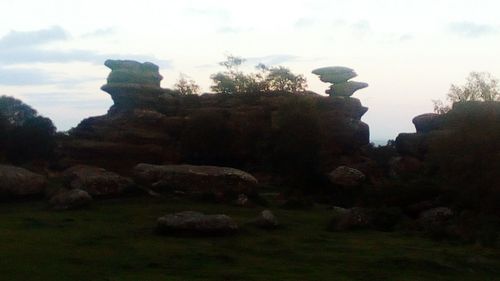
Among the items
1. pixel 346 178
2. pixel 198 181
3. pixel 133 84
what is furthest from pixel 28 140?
pixel 346 178

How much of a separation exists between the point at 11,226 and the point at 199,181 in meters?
10.9

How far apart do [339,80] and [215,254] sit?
1988 inches

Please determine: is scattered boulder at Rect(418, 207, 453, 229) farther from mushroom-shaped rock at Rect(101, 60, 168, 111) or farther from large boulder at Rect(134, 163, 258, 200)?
mushroom-shaped rock at Rect(101, 60, 168, 111)

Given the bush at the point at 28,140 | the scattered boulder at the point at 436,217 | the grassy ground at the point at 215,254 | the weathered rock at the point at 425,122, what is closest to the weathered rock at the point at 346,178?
the scattered boulder at the point at 436,217

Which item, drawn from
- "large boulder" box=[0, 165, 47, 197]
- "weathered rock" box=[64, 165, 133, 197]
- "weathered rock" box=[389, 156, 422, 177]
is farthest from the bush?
"weathered rock" box=[389, 156, 422, 177]

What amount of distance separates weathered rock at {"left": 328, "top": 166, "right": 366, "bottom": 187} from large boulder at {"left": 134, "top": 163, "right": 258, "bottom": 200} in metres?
7.16

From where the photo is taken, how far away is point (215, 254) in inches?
764

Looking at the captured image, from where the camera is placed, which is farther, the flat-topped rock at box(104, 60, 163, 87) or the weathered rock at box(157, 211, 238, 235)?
the flat-topped rock at box(104, 60, 163, 87)

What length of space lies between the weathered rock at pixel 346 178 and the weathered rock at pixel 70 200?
1488 cm

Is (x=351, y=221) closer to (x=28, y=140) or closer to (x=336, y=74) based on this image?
(x=28, y=140)

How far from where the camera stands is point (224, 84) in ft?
237

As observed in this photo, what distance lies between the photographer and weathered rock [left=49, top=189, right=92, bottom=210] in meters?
27.8

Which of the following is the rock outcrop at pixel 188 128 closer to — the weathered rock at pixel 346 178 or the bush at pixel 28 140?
the bush at pixel 28 140

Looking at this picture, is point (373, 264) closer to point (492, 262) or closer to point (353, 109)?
point (492, 262)
